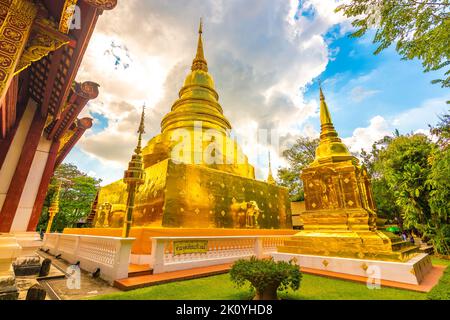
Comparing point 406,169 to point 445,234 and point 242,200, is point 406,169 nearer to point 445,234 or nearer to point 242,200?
point 445,234

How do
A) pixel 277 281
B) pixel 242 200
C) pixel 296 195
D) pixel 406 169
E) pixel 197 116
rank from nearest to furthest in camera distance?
1. pixel 277 281
2. pixel 406 169
3. pixel 242 200
4. pixel 197 116
5. pixel 296 195

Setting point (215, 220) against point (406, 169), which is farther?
point (406, 169)

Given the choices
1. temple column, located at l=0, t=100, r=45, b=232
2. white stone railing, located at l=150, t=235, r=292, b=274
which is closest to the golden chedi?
white stone railing, located at l=150, t=235, r=292, b=274

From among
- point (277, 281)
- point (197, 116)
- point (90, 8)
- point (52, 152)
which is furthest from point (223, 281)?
point (197, 116)

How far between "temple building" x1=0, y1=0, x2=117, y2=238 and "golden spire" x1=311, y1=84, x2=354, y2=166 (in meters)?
6.17

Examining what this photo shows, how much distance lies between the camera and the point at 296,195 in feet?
65.5

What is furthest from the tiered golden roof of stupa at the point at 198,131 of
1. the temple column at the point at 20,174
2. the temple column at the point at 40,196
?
the temple column at the point at 20,174

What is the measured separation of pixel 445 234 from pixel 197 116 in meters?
13.7

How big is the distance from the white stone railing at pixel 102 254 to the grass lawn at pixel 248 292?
83 cm

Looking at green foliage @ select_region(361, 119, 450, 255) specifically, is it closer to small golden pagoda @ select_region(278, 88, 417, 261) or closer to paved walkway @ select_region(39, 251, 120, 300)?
small golden pagoda @ select_region(278, 88, 417, 261)

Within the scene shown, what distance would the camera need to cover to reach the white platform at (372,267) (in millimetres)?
3793

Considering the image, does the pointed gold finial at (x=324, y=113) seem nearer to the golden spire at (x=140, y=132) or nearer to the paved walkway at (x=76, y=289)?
the golden spire at (x=140, y=132)

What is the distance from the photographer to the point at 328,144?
6660 mm
